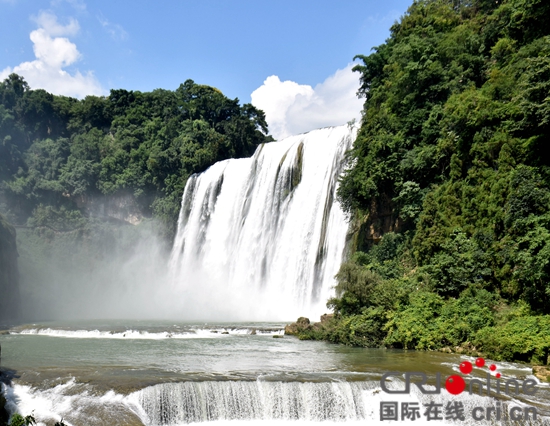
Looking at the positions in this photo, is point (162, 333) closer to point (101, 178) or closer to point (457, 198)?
point (457, 198)

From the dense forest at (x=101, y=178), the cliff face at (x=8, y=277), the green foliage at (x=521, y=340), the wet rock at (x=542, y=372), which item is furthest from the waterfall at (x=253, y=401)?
the dense forest at (x=101, y=178)

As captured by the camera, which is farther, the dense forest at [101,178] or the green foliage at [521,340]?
the dense forest at [101,178]

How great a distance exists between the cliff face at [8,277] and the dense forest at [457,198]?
2098 cm

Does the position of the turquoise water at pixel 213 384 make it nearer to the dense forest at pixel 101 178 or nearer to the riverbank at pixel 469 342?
the riverbank at pixel 469 342

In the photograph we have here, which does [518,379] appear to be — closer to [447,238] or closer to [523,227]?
[523,227]

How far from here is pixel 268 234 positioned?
33188mm

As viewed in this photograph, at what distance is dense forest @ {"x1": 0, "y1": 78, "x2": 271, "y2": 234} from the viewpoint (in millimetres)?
50250

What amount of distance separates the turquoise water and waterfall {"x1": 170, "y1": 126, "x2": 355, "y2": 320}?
11.9m

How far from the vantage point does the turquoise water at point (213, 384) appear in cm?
1139

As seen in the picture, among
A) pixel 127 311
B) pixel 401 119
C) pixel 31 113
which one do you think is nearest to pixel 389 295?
pixel 401 119

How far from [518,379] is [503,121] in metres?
10.8

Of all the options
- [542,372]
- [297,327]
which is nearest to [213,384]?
[542,372]

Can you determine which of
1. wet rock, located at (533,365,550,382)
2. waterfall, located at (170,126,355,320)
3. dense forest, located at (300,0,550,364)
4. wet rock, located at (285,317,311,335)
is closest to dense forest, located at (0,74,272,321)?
waterfall, located at (170,126,355,320)

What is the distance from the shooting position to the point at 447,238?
20.2m
